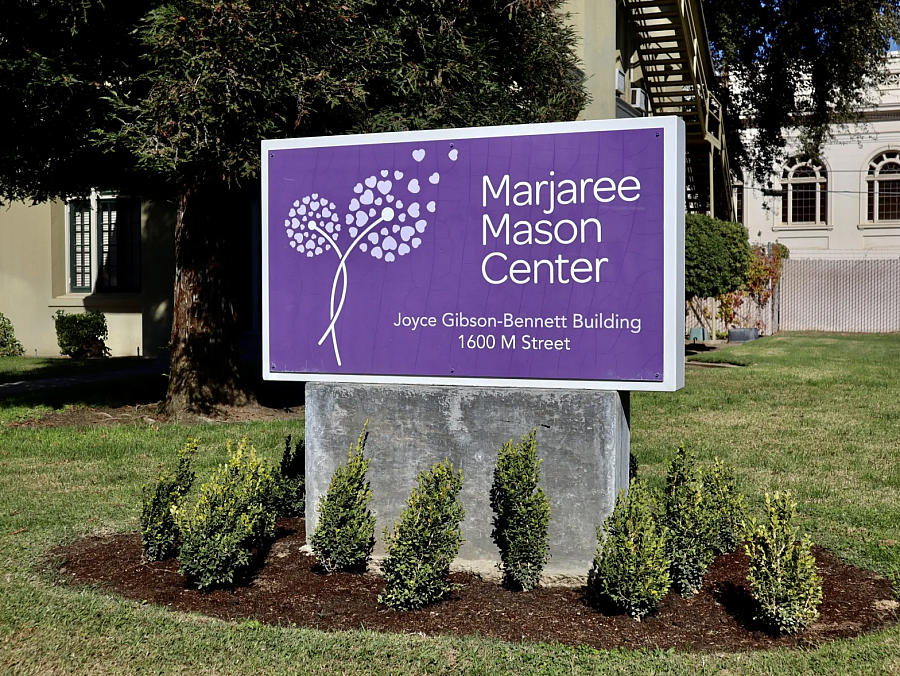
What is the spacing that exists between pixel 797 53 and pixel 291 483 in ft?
63.4

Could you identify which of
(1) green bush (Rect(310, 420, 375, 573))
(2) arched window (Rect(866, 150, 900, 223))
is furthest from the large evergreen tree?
(2) arched window (Rect(866, 150, 900, 223))

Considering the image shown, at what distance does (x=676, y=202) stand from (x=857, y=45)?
18146mm

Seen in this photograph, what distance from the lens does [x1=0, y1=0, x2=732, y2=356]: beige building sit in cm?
2067

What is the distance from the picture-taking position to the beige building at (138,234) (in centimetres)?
2067

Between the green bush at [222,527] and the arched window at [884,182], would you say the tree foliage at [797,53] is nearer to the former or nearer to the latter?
the arched window at [884,182]

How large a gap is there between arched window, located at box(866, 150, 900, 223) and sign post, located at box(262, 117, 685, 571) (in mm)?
37023

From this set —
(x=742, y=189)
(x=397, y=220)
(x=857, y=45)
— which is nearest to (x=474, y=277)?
(x=397, y=220)

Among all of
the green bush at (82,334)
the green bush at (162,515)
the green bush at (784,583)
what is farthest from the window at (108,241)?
the green bush at (784,583)

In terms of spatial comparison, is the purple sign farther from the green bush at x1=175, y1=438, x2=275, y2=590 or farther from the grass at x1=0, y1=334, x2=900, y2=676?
the grass at x1=0, y1=334, x2=900, y2=676

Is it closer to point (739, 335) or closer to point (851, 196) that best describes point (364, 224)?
point (739, 335)

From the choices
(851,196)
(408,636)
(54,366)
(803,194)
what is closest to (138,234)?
(54,366)

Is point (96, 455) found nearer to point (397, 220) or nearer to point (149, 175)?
point (149, 175)

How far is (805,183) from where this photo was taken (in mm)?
39688

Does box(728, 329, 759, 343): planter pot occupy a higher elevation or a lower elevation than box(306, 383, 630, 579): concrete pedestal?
higher
